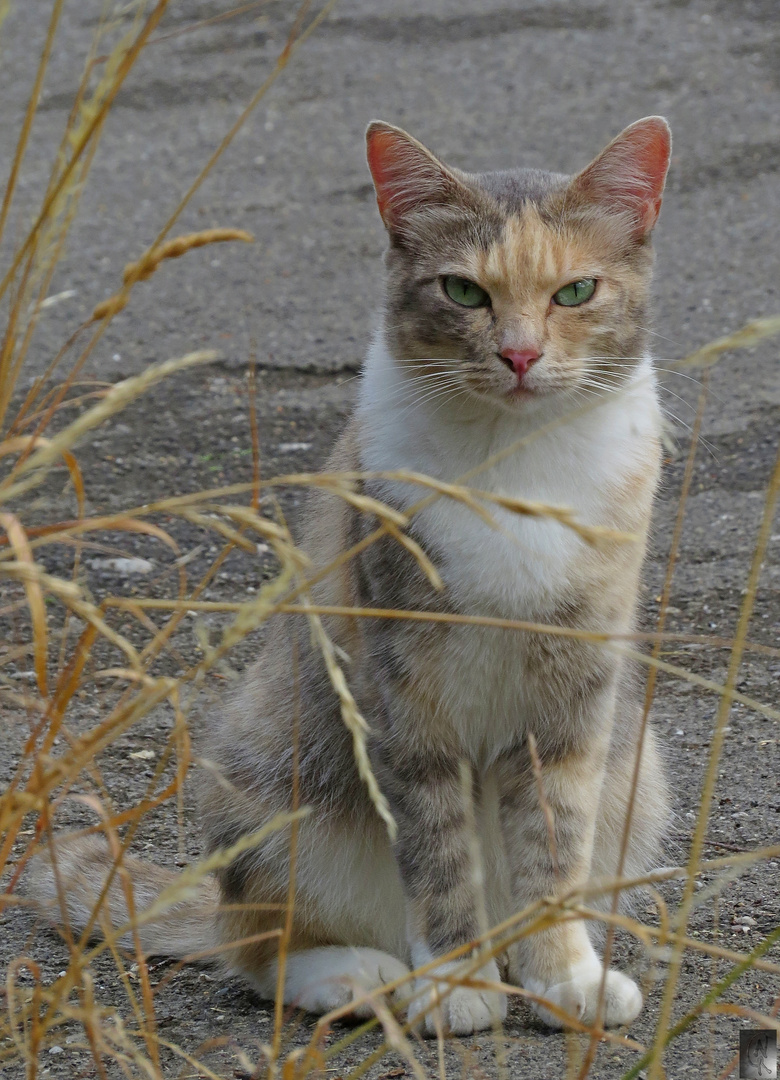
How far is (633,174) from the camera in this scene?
232cm

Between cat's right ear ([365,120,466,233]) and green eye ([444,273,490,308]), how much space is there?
18 cm

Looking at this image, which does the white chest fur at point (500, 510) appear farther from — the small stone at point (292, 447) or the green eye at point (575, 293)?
the small stone at point (292, 447)

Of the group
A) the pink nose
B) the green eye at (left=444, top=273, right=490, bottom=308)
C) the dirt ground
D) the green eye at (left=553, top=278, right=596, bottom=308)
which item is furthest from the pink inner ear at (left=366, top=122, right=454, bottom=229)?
the dirt ground

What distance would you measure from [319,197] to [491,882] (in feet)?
16.2

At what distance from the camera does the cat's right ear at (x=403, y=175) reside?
7.70 feet

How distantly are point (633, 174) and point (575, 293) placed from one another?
275 mm

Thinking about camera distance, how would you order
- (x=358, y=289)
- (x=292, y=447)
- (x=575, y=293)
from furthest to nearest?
(x=358, y=289), (x=292, y=447), (x=575, y=293)

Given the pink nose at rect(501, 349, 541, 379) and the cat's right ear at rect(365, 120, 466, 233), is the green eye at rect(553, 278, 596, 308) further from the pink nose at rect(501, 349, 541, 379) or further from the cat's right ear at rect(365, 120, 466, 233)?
the cat's right ear at rect(365, 120, 466, 233)

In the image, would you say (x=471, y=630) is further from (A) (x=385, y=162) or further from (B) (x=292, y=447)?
(B) (x=292, y=447)

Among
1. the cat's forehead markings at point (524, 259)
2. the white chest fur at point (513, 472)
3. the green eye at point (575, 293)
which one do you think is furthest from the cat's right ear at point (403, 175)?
the white chest fur at point (513, 472)

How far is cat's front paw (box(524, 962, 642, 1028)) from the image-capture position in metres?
2.05

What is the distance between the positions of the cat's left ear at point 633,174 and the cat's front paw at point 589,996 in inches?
52.5

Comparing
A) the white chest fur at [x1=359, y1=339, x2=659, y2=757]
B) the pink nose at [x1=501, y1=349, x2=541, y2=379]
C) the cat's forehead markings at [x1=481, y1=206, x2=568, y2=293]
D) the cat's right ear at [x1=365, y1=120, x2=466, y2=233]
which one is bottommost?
the white chest fur at [x1=359, y1=339, x2=659, y2=757]

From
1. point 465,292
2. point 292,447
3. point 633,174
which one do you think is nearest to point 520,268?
point 465,292
